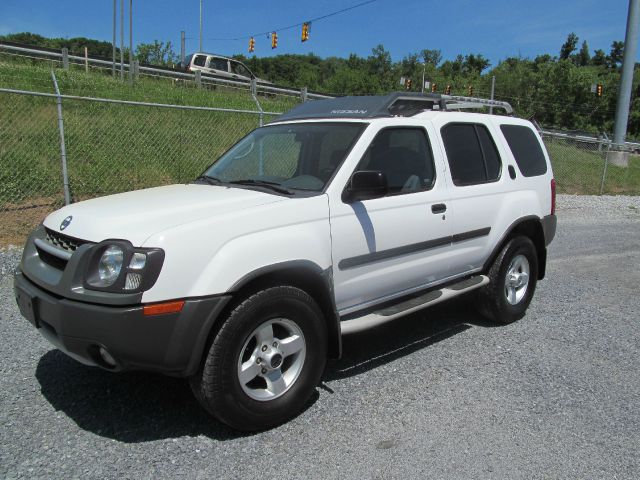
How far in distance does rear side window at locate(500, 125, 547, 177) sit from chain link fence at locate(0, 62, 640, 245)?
4894 millimetres

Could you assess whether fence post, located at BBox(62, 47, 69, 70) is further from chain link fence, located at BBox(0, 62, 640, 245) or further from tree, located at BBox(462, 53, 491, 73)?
tree, located at BBox(462, 53, 491, 73)

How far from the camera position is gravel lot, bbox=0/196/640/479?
2879mm

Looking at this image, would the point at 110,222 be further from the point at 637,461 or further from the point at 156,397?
the point at 637,461

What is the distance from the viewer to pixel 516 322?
525 centimetres

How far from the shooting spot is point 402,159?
4.14 m

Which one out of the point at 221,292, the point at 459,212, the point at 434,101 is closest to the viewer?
the point at 221,292

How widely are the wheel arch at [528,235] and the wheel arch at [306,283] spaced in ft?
6.73

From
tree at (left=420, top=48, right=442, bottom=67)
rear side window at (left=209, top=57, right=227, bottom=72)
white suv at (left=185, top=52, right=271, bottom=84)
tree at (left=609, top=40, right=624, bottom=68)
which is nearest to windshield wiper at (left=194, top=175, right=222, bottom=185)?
white suv at (left=185, top=52, right=271, bottom=84)

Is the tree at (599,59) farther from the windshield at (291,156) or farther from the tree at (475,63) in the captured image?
the windshield at (291,156)

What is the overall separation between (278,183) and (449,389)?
6.21ft

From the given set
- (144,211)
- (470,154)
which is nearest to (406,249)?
(470,154)

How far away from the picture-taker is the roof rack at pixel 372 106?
420cm

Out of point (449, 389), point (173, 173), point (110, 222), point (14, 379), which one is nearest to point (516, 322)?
point (449, 389)

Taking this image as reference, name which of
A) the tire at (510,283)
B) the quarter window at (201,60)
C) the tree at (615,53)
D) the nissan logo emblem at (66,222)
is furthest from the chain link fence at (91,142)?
the tree at (615,53)
